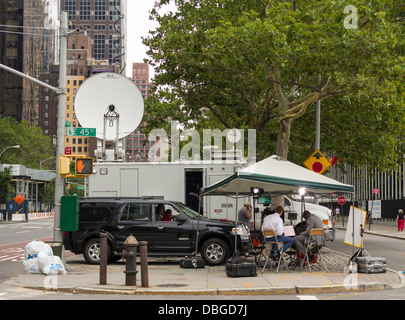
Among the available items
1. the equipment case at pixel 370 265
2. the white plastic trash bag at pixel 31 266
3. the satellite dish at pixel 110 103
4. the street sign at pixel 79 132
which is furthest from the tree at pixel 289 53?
the white plastic trash bag at pixel 31 266

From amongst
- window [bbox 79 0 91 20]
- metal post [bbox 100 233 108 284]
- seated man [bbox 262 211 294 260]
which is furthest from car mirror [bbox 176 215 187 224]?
window [bbox 79 0 91 20]

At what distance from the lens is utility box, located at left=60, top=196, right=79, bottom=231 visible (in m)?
15.1

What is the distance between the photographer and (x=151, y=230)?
56.6 ft

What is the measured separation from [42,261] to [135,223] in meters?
3.56

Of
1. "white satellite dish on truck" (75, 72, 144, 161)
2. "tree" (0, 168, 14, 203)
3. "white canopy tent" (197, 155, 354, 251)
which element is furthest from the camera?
"tree" (0, 168, 14, 203)

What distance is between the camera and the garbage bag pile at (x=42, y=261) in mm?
14422

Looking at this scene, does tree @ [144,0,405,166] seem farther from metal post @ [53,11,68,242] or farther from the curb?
the curb

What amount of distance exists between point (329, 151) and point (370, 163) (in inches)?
168

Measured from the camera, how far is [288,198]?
23.5 metres

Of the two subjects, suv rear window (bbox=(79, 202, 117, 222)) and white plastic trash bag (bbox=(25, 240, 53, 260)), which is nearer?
white plastic trash bag (bbox=(25, 240, 53, 260))

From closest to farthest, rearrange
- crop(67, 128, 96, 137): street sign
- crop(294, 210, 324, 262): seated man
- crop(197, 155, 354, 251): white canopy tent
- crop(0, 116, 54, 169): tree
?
crop(197, 155, 354, 251): white canopy tent
crop(294, 210, 324, 262): seated man
crop(67, 128, 96, 137): street sign
crop(0, 116, 54, 169): tree

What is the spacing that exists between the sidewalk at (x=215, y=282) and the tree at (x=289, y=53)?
7.21 m

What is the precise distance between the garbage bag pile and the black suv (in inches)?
104
